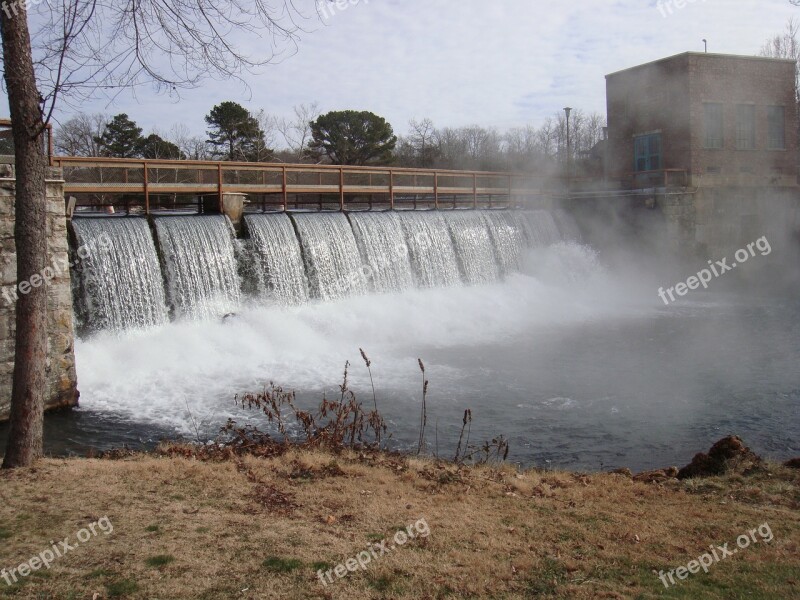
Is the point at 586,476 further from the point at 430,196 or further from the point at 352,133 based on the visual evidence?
the point at 352,133

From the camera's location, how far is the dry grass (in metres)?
3.95

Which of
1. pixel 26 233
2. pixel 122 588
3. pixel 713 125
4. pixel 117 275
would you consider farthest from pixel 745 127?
pixel 122 588

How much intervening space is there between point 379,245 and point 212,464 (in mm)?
11328

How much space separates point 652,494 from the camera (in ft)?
19.3

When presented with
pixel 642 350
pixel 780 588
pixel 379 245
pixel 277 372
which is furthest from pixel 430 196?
pixel 780 588

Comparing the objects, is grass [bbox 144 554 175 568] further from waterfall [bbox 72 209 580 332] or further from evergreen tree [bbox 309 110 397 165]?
evergreen tree [bbox 309 110 397 165]

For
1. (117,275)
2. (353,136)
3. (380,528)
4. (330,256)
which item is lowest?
(380,528)

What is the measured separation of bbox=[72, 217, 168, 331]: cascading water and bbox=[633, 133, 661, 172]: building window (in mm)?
18607

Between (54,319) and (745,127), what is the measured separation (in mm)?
23636

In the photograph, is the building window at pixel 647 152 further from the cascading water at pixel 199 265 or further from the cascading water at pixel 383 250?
the cascading water at pixel 199 265

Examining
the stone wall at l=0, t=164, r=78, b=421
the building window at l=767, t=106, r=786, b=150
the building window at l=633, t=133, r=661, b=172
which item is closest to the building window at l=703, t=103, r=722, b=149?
the building window at l=633, t=133, r=661, b=172

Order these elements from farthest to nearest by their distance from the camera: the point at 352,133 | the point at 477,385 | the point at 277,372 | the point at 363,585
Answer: the point at 352,133
the point at 277,372
the point at 477,385
the point at 363,585

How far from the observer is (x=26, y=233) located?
5.71 meters

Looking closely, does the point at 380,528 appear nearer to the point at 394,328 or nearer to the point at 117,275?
the point at 117,275
